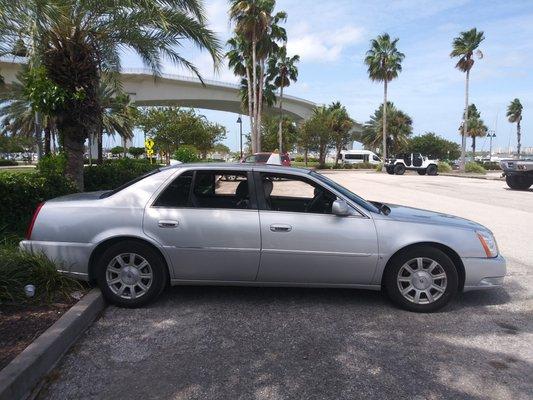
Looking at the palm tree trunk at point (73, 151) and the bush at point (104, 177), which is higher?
the palm tree trunk at point (73, 151)

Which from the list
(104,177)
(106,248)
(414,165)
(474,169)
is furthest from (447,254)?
(474,169)

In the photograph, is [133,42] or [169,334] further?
[133,42]

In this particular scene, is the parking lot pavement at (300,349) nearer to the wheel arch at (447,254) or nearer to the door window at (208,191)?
the wheel arch at (447,254)

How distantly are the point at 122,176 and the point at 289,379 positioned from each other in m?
11.0

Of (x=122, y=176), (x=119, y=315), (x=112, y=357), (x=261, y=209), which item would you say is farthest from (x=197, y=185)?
(x=122, y=176)

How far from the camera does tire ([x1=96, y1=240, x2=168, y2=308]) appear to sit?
185 inches

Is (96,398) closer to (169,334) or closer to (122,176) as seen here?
(169,334)

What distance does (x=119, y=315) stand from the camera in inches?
181

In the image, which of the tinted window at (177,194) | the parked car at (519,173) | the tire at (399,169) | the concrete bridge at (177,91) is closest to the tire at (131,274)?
the tinted window at (177,194)

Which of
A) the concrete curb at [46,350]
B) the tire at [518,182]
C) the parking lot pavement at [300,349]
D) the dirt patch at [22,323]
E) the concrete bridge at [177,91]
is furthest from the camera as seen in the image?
the concrete bridge at [177,91]

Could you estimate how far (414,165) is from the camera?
4162 cm

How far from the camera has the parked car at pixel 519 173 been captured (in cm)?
2141

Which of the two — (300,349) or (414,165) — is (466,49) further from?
(300,349)

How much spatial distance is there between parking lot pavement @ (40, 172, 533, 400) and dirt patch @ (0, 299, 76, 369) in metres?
0.34
